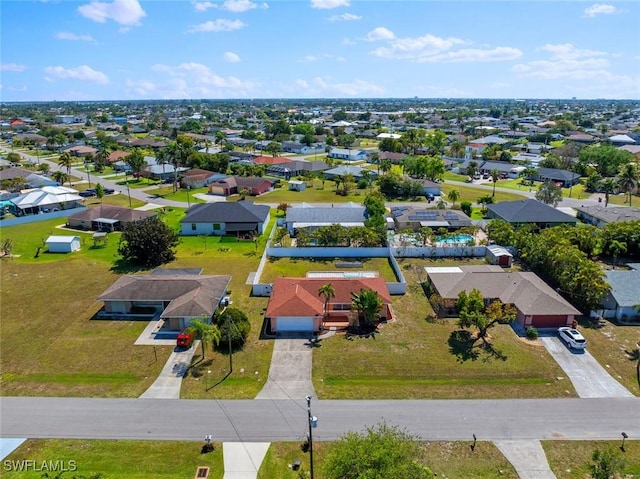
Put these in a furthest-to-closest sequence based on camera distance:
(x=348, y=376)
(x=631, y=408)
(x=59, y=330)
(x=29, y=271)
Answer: (x=29, y=271), (x=59, y=330), (x=348, y=376), (x=631, y=408)

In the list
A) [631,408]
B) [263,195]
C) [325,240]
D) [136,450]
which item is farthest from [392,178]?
[136,450]

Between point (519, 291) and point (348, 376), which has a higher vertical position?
point (519, 291)

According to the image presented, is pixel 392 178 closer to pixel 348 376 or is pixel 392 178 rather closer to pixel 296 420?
pixel 348 376

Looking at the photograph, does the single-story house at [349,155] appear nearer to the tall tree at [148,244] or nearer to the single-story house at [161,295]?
the tall tree at [148,244]

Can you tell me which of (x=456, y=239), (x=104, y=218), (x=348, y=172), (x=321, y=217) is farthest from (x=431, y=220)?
(x=104, y=218)

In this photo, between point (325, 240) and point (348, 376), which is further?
point (325, 240)

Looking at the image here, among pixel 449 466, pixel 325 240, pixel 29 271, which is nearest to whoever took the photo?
pixel 449 466

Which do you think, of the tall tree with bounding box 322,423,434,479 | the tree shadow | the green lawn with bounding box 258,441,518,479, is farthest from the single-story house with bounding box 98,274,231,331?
the tall tree with bounding box 322,423,434,479

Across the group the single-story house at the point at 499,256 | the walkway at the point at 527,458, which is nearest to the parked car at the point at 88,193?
the single-story house at the point at 499,256
